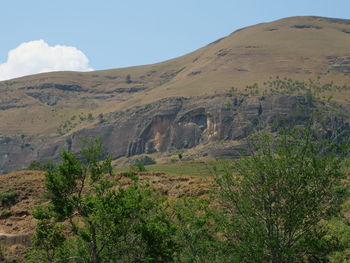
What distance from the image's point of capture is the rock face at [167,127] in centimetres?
14700

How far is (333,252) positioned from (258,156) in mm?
6192

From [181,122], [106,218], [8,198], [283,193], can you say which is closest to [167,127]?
[181,122]

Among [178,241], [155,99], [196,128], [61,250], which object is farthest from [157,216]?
[155,99]

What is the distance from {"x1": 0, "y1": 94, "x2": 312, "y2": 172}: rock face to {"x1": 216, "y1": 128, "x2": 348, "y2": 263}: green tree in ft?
400

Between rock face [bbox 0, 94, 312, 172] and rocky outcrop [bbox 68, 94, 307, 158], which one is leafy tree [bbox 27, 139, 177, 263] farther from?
rocky outcrop [bbox 68, 94, 307, 158]

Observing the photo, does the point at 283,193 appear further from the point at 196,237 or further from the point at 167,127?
the point at 167,127

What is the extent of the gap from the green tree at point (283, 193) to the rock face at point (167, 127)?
12206 centimetres

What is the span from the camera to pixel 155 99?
7136 inches

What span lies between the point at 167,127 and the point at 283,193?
483ft

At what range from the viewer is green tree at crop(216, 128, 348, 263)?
16375mm

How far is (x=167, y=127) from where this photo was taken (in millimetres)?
163500

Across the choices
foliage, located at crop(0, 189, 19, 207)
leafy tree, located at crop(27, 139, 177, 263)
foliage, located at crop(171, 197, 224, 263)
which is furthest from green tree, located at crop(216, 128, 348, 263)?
foliage, located at crop(0, 189, 19, 207)

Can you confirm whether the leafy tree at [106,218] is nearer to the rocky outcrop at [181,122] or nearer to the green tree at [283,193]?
the green tree at [283,193]

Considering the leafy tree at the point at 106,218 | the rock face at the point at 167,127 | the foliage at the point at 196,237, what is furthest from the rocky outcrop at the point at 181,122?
the foliage at the point at 196,237
